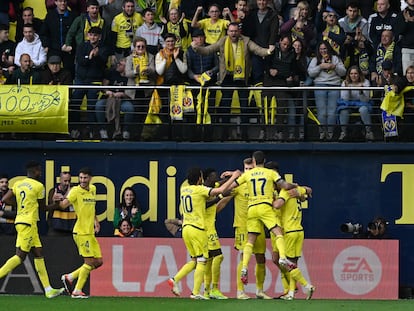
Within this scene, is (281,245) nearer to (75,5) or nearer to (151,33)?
(151,33)

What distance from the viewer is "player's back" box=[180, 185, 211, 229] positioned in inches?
783

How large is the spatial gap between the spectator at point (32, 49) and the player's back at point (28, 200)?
4075mm

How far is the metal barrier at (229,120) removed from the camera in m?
23.1

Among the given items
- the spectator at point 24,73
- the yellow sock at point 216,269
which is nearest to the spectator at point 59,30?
the spectator at point 24,73

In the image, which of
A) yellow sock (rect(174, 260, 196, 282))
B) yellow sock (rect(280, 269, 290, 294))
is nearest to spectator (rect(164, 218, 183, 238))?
yellow sock (rect(280, 269, 290, 294))

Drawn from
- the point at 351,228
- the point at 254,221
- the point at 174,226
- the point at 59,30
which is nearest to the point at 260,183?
the point at 254,221

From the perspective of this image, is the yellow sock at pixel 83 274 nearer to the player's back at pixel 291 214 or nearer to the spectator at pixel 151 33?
the player's back at pixel 291 214

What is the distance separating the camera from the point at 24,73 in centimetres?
2356

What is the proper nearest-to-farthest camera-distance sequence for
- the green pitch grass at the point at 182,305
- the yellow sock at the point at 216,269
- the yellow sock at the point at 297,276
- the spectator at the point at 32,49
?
the green pitch grass at the point at 182,305 < the yellow sock at the point at 297,276 < the yellow sock at the point at 216,269 < the spectator at the point at 32,49

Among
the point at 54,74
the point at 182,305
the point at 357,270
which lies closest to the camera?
the point at 182,305

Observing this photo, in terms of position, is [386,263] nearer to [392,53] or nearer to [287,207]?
[287,207]

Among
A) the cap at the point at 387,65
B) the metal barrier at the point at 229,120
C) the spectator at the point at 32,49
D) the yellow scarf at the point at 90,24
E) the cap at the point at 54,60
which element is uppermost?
the yellow scarf at the point at 90,24

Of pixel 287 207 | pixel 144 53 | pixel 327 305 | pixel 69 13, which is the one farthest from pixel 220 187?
pixel 69 13

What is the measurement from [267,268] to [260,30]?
14.2ft
